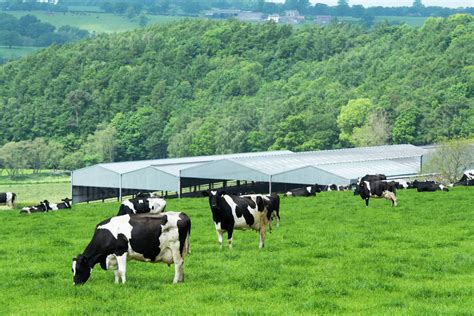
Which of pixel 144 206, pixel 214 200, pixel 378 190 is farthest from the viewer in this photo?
pixel 378 190

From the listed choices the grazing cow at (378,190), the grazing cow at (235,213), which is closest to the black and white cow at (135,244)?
the grazing cow at (235,213)

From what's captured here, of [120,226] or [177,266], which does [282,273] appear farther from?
[120,226]

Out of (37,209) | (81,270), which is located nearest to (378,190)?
(37,209)

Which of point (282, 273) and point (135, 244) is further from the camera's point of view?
point (282, 273)

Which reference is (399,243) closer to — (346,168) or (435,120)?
(346,168)

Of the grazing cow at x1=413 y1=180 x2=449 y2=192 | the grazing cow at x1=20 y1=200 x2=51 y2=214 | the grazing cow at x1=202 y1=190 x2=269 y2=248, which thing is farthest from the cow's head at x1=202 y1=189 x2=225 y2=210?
the grazing cow at x1=413 y1=180 x2=449 y2=192

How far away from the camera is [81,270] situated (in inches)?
980

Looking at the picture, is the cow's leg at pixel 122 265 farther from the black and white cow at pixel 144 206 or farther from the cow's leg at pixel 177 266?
the black and white cow at pixel 144 206

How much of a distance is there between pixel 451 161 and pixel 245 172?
1876 cm

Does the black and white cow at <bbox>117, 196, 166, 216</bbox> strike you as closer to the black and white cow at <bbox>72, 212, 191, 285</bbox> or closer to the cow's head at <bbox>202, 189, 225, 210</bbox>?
the cow's head at <bbox>202, 189, 225, 210</bbox>

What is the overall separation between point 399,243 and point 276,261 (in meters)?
5.94

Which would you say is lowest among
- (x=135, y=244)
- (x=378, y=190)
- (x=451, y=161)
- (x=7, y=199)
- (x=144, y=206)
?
(x=451, y=161)

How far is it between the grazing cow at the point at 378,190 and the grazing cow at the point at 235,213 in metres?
17.3

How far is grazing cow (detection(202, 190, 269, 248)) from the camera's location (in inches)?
1214
